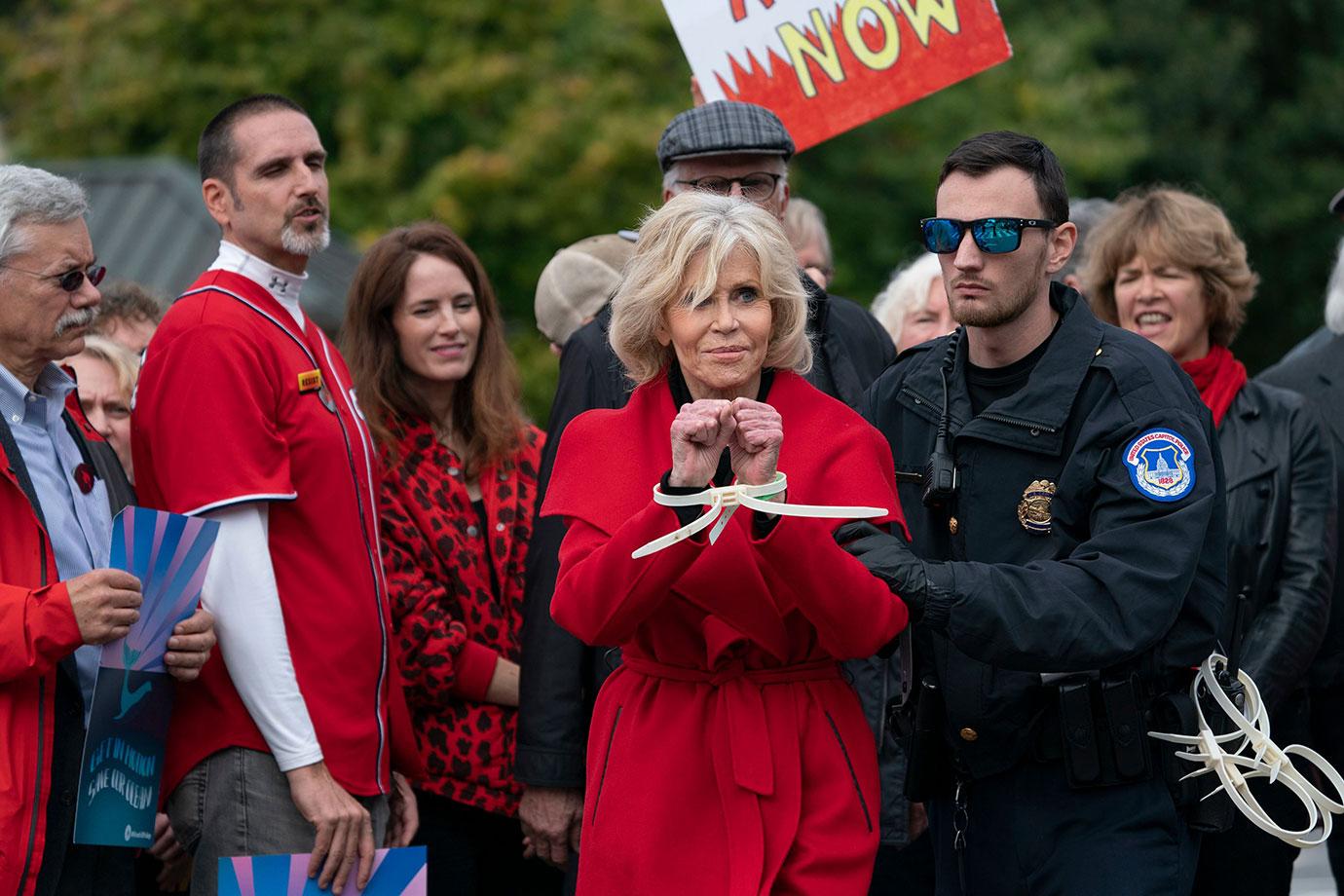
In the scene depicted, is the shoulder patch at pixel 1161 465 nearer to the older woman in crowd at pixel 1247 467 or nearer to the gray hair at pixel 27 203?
the older woman in crowd at pixel 1247 467

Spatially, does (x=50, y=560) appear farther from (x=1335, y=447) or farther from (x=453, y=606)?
(x=1335, y=447)

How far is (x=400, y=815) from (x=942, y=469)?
1.88 metres

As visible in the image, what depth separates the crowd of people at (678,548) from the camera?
3795mm

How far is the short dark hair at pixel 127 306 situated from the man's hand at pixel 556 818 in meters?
2.25

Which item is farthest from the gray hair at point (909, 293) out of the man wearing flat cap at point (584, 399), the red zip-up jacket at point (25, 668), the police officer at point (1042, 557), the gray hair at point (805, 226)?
the red zip-up jacket at point (25, 668)

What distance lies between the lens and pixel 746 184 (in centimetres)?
504

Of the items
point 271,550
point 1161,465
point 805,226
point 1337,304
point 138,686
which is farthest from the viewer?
point 805,226

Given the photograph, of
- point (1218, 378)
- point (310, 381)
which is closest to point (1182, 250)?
point (1218, 378)

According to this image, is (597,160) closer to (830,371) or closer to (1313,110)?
(1313,110)

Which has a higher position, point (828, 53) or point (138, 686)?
point (828, 53)

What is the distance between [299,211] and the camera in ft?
16.3

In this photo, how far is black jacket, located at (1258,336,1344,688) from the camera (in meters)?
5.93

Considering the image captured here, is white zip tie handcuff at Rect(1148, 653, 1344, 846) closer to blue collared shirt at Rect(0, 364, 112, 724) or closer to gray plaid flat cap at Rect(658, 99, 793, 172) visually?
gray plaid flat cap at Rect(658, 99, 793, 172)

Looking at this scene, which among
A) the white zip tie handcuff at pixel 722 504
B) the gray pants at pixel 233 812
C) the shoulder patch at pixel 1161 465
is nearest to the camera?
the white zip tie handcuff at pixel 722 504
